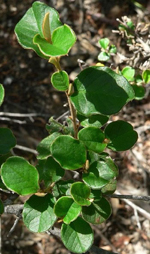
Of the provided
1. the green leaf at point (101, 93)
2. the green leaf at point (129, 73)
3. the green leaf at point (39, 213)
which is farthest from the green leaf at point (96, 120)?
the green leaf at point (129, 73)

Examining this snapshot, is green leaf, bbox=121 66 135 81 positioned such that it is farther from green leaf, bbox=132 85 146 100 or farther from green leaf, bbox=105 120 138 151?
green leaf, bbox=105 120 138 151

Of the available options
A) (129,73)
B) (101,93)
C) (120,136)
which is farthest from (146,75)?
(101,93)

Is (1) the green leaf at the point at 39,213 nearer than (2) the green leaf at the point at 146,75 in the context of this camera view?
Yes

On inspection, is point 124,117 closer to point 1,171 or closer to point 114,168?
point 114,168

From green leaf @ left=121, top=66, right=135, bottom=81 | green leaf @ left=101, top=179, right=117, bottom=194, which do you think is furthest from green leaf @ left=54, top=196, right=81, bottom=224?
green leaf @ left=121, top=66, right=135, bottom=81

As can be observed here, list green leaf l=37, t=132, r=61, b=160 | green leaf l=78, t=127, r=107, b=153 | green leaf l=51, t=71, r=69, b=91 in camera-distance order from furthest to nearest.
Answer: green leaf l=37, t=132, r=61, b=160 < green leaf l=78, t=127, r=107, b=153 < green leaf l=51, t=71, r=69, b=91

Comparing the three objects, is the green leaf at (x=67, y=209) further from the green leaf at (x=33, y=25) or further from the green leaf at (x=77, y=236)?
the green leaf at (x=33, y=25)

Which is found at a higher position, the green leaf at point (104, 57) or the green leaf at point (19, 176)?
the green leaf at point (19, 176)
